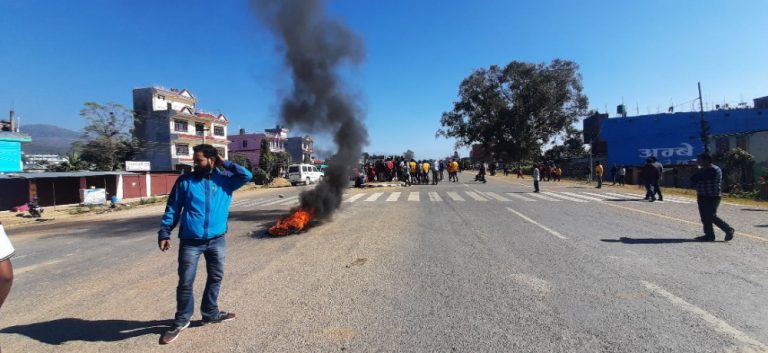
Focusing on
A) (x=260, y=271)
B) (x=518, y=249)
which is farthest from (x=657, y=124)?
(x=260, y=271)

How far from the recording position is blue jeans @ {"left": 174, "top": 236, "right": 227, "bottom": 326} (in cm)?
364

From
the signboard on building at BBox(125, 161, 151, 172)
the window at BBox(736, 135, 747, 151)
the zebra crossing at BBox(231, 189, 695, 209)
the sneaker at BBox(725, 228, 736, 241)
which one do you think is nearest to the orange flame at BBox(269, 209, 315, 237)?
the zebra crossing at BBox(231, 189, 695, 209)

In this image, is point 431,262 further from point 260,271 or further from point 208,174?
point 208,174

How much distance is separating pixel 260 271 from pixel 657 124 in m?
41.9

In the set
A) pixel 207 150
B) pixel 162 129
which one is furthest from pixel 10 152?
pixel 207 150

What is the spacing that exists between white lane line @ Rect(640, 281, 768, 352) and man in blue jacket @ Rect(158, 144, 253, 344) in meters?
4.15

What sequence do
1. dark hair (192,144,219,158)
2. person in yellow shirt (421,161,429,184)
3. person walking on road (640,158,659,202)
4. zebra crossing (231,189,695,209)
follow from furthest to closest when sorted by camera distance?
person in yellow shirt (421,161,429,184), zebra crossing (231,189,695,209), person walking on road (640,158,659,202), dark hair (192,144,219,158)

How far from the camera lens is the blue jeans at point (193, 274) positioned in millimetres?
3637

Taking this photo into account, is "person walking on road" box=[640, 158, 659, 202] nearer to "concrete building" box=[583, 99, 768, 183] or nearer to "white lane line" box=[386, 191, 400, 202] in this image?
"white lane line" box=[386, 191, 400, 202]

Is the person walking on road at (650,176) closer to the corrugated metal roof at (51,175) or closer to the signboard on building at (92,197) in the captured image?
the signboard on building at (92,197)

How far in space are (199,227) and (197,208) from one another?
0.55 feet

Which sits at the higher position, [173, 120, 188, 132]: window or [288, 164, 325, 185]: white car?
[173, 120, 188, 132]: window

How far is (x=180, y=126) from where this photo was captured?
46.5m

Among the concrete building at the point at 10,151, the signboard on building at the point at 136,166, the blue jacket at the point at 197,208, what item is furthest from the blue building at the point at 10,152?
the blue jacket at the point at 197,208
